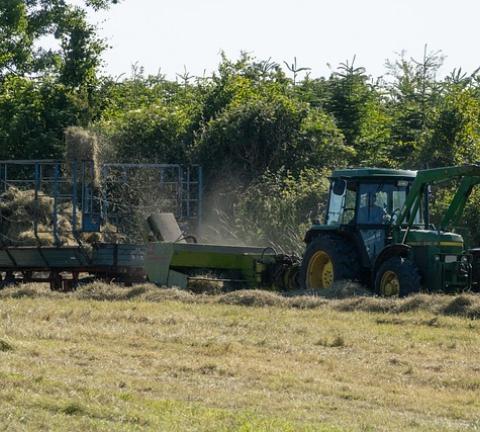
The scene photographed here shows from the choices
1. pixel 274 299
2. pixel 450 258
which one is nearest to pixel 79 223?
pixel 274 299

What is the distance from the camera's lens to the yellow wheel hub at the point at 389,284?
73.6ft

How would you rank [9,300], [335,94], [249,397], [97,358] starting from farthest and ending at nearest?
[335,94], [9,300], [97,358], [249,397]

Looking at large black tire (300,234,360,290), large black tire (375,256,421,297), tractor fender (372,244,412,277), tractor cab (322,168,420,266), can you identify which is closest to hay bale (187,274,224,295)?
large black tire (300,234,360,290)

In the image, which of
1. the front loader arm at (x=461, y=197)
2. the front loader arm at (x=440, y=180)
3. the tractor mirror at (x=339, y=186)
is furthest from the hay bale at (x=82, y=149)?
the front loader arm at (x=461, y=197)

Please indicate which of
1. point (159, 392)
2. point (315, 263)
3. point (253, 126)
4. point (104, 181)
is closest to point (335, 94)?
point (253, 126)

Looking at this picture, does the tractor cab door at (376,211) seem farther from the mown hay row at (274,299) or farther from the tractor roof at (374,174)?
the mown hay row at (274,299)

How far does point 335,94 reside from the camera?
1724 inches

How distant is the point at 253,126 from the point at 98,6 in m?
19.0

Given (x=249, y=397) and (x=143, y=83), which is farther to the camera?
(x=143, y=83)

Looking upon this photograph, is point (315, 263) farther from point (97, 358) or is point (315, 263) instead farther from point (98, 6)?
point (98, 6)

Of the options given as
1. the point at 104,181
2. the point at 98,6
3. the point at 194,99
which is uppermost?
the point at 98,6

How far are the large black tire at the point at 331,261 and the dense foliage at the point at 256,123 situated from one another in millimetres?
6856

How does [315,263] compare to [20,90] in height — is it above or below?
below

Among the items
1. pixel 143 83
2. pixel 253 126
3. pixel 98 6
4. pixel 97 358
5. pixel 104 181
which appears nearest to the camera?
pixel 97 358
